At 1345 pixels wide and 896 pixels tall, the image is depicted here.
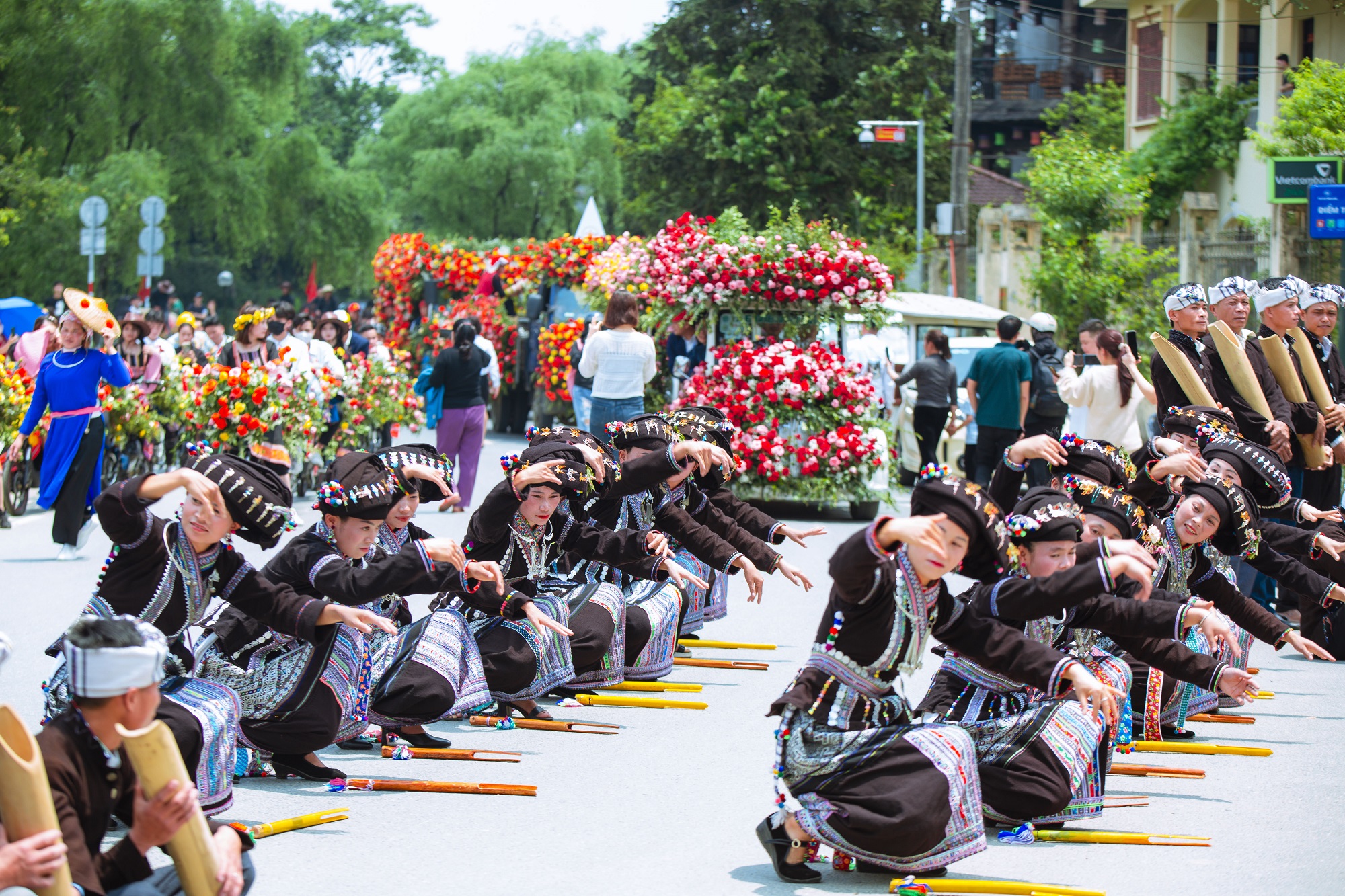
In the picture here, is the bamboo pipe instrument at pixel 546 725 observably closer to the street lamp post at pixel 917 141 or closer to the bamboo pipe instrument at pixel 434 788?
the bamboo pipe instrument at pixel 434 788

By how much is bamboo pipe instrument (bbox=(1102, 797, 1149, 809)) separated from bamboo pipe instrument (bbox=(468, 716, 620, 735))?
225 centimetres

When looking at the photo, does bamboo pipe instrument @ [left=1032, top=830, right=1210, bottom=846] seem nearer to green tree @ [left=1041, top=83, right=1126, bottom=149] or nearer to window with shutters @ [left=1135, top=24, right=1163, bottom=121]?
window with shutters @ [left=1135, top=24, right=1163, bottom=121]

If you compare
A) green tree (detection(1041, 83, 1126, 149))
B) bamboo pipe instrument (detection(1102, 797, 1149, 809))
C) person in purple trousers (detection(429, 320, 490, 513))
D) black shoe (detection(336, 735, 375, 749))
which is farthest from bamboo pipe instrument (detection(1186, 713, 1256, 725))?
green tree (detection(1041, 83, 1126, 149))

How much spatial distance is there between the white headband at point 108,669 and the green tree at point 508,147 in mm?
51544

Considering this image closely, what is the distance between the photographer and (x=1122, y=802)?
6.22 meters

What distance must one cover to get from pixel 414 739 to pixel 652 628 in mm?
1802

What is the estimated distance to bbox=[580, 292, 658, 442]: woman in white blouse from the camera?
1397 cm

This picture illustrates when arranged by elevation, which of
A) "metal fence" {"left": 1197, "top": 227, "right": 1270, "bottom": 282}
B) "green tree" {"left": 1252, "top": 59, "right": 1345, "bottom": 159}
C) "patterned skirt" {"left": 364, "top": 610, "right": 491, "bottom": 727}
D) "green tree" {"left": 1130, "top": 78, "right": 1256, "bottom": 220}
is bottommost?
"patterned skirt" {"left": 364, "top": 610, "right": 491, "bottom": 727}

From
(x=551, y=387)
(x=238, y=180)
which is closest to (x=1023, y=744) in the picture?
(x=551, y=387)

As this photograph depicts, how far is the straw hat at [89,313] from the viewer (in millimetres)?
11898

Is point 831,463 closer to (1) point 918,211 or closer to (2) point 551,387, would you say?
(2) point 551,387

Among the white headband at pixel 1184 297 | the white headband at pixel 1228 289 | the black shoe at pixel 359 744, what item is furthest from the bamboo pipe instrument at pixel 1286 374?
the black shoe at pixel 359 744

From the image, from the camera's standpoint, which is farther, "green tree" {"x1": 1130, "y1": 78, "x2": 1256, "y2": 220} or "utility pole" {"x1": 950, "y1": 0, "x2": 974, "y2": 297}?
"green tree" {"x1": 1130, "y1": 78, "x2": 1256, "y2": 220}

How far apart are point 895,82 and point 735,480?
23450 mm
